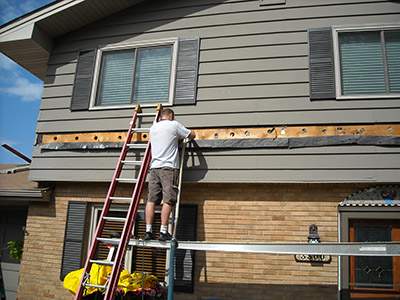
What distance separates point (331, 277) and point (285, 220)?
92 cm

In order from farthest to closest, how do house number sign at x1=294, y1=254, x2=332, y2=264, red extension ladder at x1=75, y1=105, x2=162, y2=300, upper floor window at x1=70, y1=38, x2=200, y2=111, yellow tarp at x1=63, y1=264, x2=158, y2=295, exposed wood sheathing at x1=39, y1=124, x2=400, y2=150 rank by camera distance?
1. upper floor window at x1=70, y1=38, x2=200, y2=111
2. exposed wood sheathing at x1=39, y1=124, x2=400, y2=150
3. house number sign at x1=294, y1=254, x2=332, y2=264
4. yellow tarp at x1=63, y1=264, x2=158, y2=295
5. red extension ladder at x1=75, y1=105, x2=162, y2=300

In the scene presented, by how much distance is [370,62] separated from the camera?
5.46 metres

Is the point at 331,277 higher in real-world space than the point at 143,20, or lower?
lower

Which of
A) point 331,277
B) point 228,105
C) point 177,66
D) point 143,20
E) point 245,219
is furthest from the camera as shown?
point 143,20

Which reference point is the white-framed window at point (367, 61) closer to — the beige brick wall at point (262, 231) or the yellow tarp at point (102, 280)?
the beige brick wall at point (262, 231)

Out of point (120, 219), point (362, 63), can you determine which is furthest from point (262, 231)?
point (362, 63)

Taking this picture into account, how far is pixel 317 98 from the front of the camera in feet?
17.5

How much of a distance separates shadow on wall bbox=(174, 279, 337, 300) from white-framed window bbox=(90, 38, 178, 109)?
2863mm

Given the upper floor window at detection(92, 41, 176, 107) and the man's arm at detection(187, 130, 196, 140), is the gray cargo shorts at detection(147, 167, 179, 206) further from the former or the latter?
the upper floor window at detection(92, 41, 176, 107)

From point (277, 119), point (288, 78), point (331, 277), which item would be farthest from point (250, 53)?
point (331, 277)

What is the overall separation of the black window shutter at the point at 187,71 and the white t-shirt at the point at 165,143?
861 mm

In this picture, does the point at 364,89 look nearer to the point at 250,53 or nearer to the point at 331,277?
the point at 250,53

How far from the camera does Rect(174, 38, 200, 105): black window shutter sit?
5827 millimetres

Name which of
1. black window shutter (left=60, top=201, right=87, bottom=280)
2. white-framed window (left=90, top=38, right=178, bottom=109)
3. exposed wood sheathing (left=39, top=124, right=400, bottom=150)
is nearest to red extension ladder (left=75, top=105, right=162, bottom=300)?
exposed wood sheathing (left=39, top=124, right=400, bottom=150)
